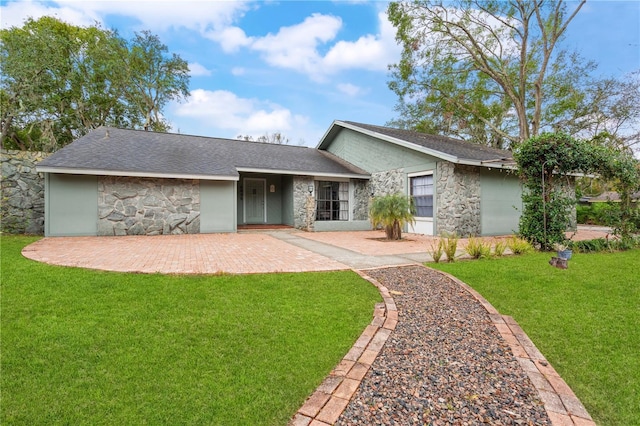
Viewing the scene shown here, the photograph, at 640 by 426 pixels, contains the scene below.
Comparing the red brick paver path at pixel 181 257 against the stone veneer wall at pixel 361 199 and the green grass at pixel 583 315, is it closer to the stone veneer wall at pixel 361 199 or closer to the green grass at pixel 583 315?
the green grass at pixel 583 315

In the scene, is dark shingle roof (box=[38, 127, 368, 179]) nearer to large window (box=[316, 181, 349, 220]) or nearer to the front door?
large window (box=[316, 181, 349, 220])

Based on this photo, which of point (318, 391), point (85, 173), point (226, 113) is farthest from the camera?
point (226, 113)

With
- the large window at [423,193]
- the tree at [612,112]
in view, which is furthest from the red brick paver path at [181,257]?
the tree at [612,112]

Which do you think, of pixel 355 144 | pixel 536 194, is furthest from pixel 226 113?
pixel 536 194

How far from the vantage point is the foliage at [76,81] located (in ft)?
59.1

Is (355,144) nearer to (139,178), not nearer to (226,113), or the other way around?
(139,178)

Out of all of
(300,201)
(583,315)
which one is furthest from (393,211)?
(583,315)

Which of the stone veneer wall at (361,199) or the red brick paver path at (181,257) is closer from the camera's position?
the red brick paver path at (181,257)

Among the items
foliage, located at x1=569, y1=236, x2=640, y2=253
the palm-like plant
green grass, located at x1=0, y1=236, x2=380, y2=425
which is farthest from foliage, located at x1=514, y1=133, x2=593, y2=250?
green grass, located at x1=0, y1=236, x2=380, y2=425

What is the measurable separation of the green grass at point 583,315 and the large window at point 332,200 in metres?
8.61

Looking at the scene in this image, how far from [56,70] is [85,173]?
15772mm

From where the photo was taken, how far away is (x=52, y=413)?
1.96 m

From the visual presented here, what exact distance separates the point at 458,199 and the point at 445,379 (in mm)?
9147

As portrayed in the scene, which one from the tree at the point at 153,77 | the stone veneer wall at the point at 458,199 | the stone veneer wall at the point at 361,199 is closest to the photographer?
the stone veneer wall at the point at 458,199
